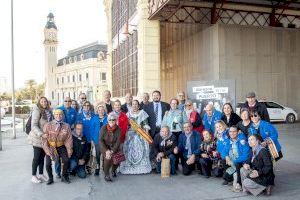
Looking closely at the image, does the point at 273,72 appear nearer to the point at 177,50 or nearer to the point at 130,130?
the point at 177,50

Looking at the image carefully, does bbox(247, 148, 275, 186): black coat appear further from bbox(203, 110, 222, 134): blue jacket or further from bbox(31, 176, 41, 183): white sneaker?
bbox(31, 176, 41, 183): white sneaker

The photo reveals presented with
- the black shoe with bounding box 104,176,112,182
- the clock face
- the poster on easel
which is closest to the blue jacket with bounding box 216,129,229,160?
the black shoe with bounding box 104,176,112,182

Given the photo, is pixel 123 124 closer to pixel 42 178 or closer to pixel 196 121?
pixel 196 121

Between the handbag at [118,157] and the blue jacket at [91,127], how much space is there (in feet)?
2.24

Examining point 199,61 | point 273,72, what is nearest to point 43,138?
point 199,61

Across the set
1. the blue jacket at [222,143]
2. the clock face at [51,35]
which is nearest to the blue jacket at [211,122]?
the blue jacket at [222,143]

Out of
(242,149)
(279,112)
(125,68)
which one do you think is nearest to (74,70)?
(125,68)

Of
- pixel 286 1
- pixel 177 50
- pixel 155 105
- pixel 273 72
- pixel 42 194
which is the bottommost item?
pixel 42 194

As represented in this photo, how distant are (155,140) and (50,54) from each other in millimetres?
96089

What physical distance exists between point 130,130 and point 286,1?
616 inches

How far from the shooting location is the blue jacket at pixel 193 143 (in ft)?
28.3

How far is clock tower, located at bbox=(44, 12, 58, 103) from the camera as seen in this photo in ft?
319

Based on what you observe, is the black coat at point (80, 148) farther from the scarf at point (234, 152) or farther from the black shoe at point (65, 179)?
the scarf at point (234, 152)

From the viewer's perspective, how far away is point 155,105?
31.5 feet
